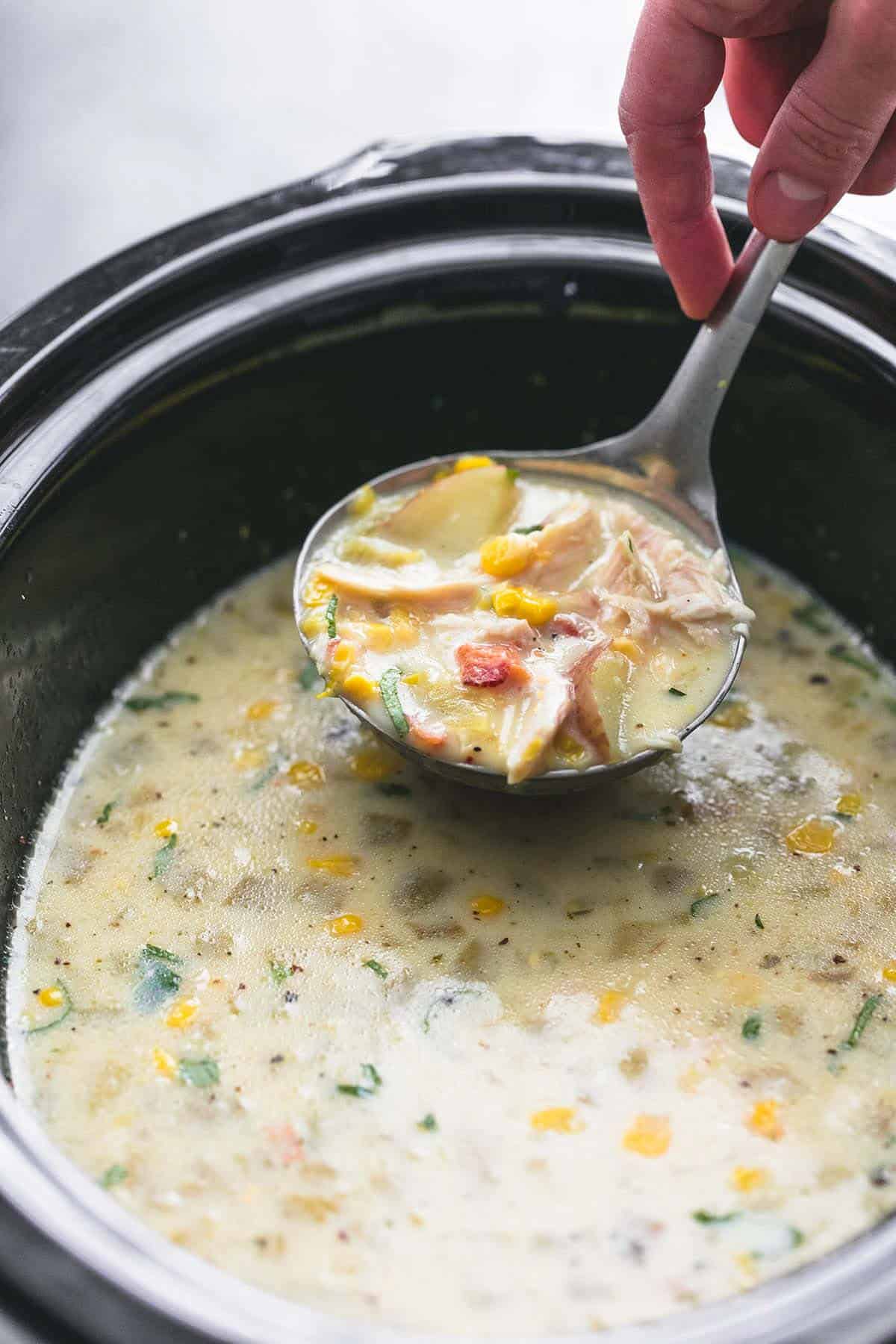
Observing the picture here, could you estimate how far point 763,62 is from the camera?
1936mm

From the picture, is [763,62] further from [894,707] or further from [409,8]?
[409,8]

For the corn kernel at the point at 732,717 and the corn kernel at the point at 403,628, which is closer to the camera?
the corn kernel at the point at 403,628

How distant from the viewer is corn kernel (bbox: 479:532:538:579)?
1.88 meters

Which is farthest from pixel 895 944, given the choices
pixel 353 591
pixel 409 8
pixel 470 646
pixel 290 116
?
pixel 409 8

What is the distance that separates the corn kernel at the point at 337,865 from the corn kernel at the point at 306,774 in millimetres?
142

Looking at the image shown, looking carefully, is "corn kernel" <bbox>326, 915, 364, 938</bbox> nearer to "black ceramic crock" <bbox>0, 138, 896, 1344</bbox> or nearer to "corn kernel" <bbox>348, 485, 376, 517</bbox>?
"black ceramic crock" <bbox>0, 138, 896, 1344</bbox>

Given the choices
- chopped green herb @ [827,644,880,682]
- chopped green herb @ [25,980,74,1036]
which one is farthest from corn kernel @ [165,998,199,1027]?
chopped green herb @ [827,644,880,682]

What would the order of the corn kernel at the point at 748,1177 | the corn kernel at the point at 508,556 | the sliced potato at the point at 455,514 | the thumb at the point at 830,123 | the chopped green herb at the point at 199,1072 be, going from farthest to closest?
the sliced potato at the point at 455,514 < the corn kernel at the point at 508,556 < the chopped green herb at the point at 199,1072 < the corn kernel at the point at 748,1177 < the thumb at the point at 830,123

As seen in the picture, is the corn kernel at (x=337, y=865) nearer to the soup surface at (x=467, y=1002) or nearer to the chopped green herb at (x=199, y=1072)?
the soup surface at (x=467, y=1002)

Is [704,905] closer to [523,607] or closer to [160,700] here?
[523,607]

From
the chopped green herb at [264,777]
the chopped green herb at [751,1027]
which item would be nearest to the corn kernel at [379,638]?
the chopped green herb at [264,777]

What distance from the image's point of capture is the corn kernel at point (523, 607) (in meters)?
1.82

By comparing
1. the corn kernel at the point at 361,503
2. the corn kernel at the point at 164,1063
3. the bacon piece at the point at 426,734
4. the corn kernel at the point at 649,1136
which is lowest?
the corn kernel at the point at 649,1136

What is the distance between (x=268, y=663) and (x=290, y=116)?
1550mm
